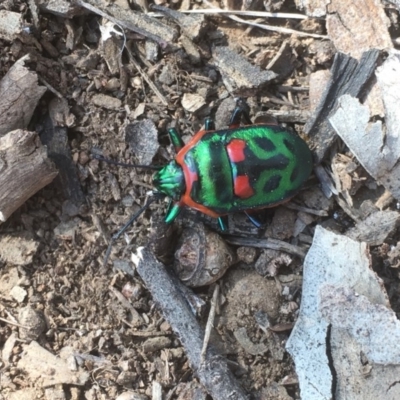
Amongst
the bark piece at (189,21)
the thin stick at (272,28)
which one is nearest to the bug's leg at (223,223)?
the bark piece at (189,21)

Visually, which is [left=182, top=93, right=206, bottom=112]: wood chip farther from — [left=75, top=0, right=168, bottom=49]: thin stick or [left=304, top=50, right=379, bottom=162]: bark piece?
[left=304, top=50, right=379, bottom=162]: bark piece

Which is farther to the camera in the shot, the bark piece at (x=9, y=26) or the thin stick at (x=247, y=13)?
the thin stick at (x=247, y=13)

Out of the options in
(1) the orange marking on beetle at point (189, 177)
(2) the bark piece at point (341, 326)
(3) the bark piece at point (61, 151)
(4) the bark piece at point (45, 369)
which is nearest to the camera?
(2) the bark piece at point (341, 326)

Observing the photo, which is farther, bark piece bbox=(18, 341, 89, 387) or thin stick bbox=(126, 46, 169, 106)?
thin stick bbox=(126, 46, 169, 106)

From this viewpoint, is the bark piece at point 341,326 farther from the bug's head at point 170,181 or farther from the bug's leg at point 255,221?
the bug's head at point 170,181

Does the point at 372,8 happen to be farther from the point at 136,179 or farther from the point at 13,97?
the point at 13,97

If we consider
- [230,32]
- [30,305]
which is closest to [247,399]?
[30,305]

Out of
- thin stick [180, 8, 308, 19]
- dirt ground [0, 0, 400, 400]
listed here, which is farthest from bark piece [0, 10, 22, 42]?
thin stick [180, 8, 308, 19]
